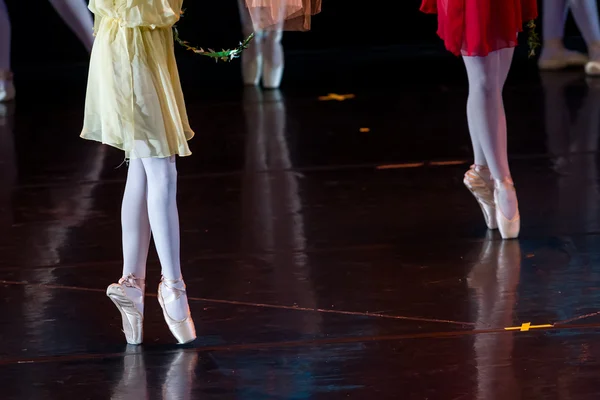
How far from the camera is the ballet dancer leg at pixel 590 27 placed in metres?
6.80

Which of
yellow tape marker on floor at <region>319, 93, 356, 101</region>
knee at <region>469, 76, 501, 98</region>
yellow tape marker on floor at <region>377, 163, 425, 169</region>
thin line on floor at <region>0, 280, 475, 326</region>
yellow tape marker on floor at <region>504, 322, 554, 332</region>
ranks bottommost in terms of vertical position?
yellow tape marker on floor at <region>319, 93, 356, 101</region>

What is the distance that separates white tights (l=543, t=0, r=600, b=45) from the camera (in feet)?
22.7

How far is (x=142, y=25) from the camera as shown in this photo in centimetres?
278

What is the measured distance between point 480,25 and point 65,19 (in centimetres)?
394


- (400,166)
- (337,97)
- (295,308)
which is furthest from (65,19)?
(295,308)

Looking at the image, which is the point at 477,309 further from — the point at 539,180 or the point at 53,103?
the point at 53,103

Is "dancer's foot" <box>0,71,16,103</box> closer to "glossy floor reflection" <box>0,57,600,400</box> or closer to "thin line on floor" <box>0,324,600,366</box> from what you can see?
"glossy floor reflection" <box>0,57,600,400</box>

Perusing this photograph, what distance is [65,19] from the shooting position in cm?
694

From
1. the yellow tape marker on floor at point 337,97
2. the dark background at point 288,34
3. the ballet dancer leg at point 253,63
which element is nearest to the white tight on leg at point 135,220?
the yellow tape marker on floor at point 337,97

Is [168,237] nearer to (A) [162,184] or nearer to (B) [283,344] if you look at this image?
(A) [162,184]

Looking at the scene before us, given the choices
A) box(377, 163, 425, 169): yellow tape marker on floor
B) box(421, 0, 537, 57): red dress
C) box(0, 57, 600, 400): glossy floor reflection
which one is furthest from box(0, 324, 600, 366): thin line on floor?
box(377, 163, 425, 169): yellow tape marker on floor

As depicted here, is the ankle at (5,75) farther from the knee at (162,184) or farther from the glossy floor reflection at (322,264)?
the knee at (162,184)

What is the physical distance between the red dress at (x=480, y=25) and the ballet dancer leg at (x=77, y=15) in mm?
3640

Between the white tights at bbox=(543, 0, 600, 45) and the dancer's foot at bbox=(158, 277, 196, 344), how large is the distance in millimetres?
4594
